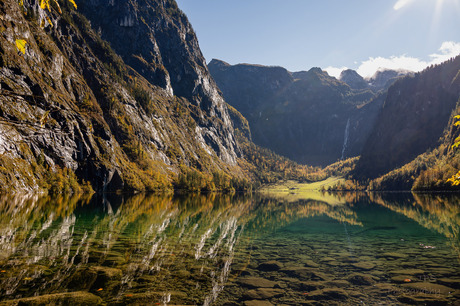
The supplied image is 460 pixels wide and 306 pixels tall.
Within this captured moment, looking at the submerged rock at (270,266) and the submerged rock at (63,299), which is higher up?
the submerged rock at (270,266)

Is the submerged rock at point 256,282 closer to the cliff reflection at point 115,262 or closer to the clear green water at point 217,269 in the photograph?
the clear green water at point 217,269

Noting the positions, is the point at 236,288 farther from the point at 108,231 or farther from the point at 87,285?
the point at 108,231

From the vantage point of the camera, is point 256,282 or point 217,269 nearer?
point 256,282

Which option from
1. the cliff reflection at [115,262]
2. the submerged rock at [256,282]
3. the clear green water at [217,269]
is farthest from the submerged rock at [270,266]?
the cliff reflection at [115,262]

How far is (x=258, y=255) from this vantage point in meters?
21.2

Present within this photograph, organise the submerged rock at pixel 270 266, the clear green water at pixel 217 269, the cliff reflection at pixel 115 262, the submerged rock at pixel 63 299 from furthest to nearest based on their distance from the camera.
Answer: the submerged rock at pixel 270 266, the cliff reflection at pixel 115 262, the clear green water at pixel 217 269, the submerged rock at pixel 63 299

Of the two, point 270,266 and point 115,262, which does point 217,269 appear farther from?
point 115,262

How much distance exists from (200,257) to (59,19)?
8677 inches

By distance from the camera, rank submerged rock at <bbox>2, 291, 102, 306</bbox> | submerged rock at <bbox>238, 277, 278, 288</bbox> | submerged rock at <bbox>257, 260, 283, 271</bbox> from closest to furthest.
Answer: submerged rock at <bbox>2, 291, 102, 306</bbox> → submerged rock at <bbox>238, 277, 278, 288</bbox> → submerged rock at <bbox>257, 260, 283, 271</bbox>

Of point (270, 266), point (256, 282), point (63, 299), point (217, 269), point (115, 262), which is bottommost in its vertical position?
point (115, 262)

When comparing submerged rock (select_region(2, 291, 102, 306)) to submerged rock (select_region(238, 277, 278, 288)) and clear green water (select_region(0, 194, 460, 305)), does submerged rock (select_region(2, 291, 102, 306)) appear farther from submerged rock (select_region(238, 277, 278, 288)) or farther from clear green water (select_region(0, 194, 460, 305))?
submerged rock (select_region(238, 277, 278, 288))

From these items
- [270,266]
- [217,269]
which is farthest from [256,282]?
[270,266]

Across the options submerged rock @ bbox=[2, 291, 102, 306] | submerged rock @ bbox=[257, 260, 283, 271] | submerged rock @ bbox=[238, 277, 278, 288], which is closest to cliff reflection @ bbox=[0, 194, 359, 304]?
submerged rock @ bbox=[2, 291, 102, 306]

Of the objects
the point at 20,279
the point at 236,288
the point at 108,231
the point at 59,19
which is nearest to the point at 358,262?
the point at 236,288
